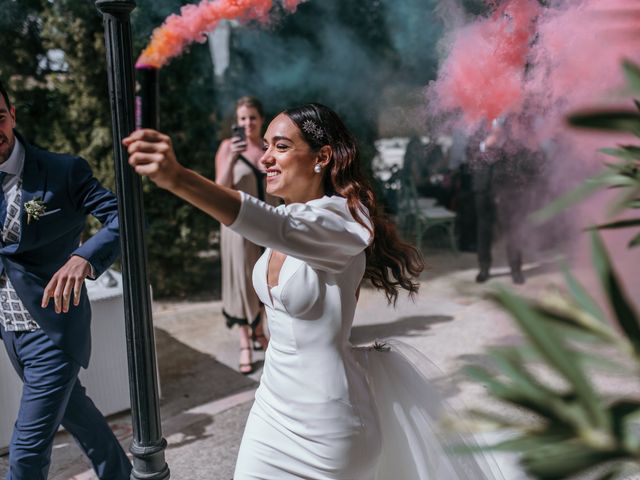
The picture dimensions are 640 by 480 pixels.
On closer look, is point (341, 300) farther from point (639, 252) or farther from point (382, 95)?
point (382, 95)

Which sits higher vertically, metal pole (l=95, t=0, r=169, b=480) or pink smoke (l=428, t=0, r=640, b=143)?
pink smoke (l=428, t=0, r=640, b=143)

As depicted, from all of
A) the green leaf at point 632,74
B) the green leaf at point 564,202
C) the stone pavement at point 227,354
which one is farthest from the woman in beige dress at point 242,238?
the green leaf at point 632,74

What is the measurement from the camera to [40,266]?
2574mm

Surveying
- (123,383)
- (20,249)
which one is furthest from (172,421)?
(20,249)

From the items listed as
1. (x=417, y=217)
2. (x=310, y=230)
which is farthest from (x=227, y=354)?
(x=417, y=217)

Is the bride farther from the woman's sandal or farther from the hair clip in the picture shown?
the woman's sandal

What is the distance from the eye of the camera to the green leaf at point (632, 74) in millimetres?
794

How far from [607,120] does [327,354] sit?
4.29ft

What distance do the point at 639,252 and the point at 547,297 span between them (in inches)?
151

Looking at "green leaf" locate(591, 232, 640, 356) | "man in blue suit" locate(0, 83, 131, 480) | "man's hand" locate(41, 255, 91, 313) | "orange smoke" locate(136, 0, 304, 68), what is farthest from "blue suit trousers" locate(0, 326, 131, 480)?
"green leaf" locate(591, 232, 640, 356)

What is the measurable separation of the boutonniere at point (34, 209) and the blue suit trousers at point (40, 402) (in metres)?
0.42

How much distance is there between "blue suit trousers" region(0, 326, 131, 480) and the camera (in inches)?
97.3

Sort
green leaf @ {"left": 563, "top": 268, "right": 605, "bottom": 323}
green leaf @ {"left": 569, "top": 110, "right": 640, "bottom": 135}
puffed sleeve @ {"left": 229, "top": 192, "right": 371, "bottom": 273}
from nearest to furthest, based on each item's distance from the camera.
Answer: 1. green leaf @ {"left": 569, "top": 110, "right": 640, "bottom": 135}
2. green leaf @ {"left": 563, "top": 268, "right": 605, "bottom": 323}
3. puffed sleeve @ {"left": 229, "top": 192, "right": 371, "bottom": 273}

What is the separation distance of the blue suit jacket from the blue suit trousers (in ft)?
0.20
